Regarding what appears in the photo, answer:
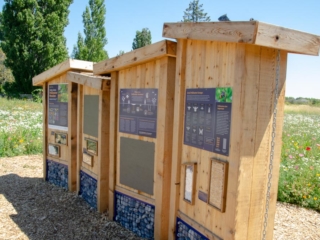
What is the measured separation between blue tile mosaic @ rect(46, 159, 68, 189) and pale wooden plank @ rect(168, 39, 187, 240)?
3.65 meters

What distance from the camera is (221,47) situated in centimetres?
291

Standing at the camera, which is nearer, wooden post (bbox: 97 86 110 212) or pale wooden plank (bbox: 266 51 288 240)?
pale wooden plank (bbox: 266 51 288 240)

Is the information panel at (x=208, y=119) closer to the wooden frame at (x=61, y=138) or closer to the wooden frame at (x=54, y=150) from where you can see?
the wooden frame at (x=61, y=138)

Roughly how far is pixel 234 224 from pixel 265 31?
174 centimetres

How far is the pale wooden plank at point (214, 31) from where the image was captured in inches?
95.5

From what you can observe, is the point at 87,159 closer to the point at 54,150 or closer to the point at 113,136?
the point at 113,136

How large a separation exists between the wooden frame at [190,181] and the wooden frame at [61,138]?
12.6ft

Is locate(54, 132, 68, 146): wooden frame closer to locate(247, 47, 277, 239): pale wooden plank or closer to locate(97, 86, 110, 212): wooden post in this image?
locate(97, 86, 110, 212): wooden post

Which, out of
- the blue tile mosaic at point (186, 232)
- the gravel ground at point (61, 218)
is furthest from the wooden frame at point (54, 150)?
the blue tile mosaic at point (186, 232)

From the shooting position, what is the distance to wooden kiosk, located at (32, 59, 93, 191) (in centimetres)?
619

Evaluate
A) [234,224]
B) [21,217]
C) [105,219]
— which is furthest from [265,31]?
[21,217]

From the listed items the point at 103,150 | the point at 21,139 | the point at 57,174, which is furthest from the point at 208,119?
the point at 21,139

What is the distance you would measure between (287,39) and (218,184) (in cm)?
149

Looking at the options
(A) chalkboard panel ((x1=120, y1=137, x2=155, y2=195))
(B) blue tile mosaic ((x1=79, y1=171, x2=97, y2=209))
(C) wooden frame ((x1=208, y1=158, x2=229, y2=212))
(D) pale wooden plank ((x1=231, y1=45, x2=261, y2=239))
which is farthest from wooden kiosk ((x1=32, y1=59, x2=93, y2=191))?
(D) pale wooden plank ((x1=231, y1=45, x2=261, y2=239))
